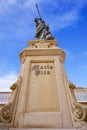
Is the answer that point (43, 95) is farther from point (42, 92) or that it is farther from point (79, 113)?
point (79, 113)

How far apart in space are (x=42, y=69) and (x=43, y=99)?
1.05m

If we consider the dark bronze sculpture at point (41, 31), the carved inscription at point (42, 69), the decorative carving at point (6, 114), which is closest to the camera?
the decorative carving at point (6, 114)

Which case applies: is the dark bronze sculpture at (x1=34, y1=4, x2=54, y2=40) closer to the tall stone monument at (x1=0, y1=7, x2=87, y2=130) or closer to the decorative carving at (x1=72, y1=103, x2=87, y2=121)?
the tall stone monument at (x1=0, y1=7, x2=87, y2=130)

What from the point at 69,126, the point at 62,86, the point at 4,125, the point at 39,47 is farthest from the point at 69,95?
the point at 39,47

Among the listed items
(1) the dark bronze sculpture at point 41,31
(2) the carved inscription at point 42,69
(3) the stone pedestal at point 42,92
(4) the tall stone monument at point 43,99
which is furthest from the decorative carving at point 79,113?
(1) the dark bronze sculpture at point 41,31

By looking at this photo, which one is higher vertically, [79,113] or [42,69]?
[42,69]

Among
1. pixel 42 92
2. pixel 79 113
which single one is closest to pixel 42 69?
pixel 42 92

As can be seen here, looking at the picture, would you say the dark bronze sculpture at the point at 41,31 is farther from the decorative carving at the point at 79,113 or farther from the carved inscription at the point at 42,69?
the decorative carving at the point at 79,113

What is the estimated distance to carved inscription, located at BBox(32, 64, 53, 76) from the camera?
450 cm

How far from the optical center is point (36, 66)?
4.74 m

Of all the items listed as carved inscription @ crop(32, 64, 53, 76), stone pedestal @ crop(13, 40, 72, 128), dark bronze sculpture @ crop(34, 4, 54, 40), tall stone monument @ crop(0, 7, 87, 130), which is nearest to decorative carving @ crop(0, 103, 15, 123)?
tall stone monument @ crop(0, 7, 87, 130)

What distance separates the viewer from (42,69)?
4.62m

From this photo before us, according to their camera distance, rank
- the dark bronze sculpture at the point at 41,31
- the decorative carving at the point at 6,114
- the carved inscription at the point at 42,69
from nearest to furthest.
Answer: the decorative carving at the point at 6,114 → the carved inscription at the point at 42,69 → the dark bronze sculpture at the point at 41,31

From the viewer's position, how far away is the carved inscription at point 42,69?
4502mm
